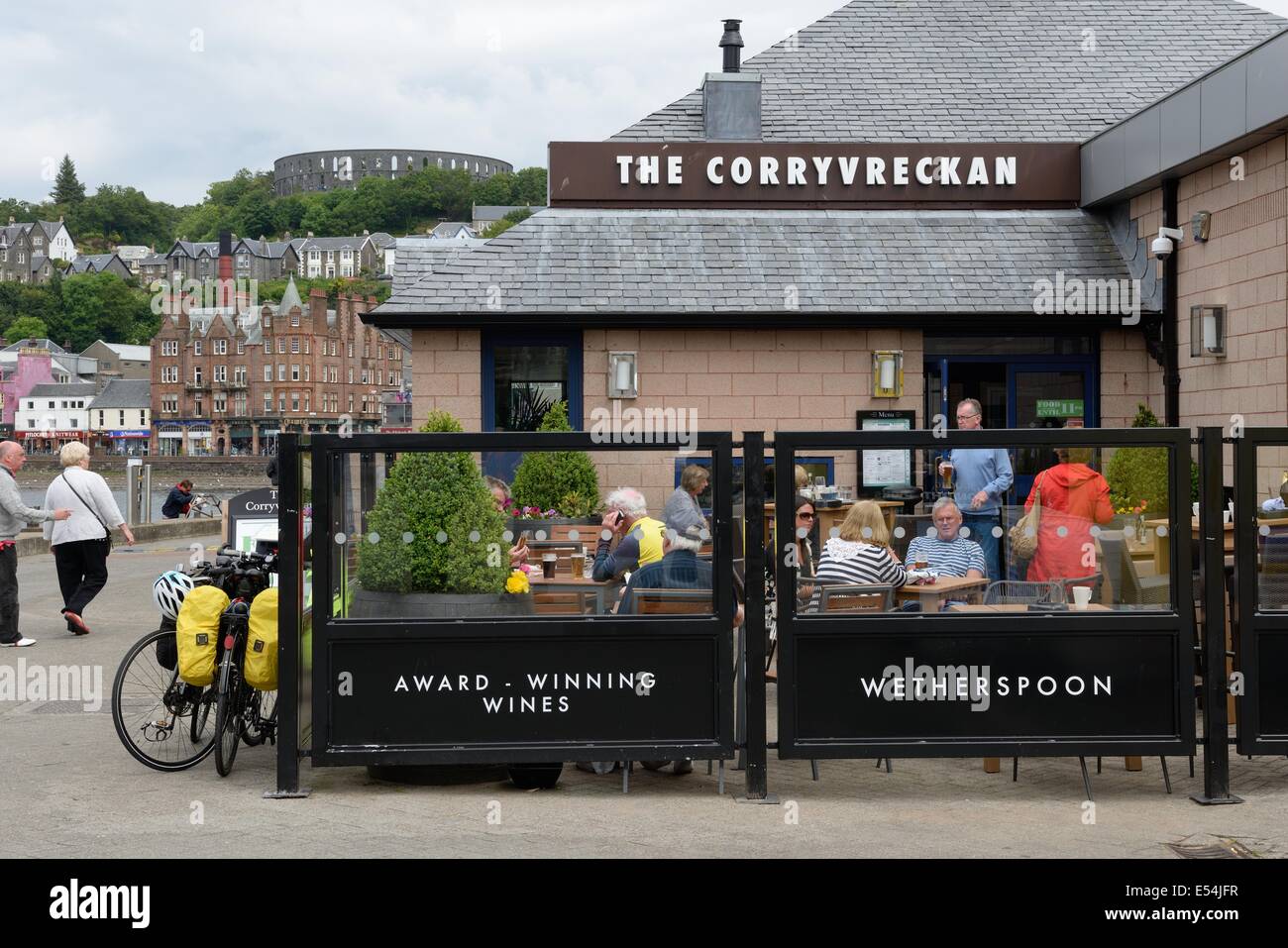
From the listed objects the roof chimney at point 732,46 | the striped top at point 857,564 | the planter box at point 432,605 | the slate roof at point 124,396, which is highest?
the slate roof at point 124,396

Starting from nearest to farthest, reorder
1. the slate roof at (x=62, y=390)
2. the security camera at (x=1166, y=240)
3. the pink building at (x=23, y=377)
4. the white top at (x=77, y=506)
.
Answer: the white top at (x=77, y=506) < the security camera at (x=1166, y=240) < the slate roof at (x=62, y=390) < the pink building at (x=23, y=377)

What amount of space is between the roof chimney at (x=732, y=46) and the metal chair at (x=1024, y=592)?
13153mm

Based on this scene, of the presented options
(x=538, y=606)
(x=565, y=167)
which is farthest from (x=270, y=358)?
(x=538, y=606)

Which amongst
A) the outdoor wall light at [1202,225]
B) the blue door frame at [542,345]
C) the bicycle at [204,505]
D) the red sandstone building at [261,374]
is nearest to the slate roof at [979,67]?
the blue door frame at [542,345]

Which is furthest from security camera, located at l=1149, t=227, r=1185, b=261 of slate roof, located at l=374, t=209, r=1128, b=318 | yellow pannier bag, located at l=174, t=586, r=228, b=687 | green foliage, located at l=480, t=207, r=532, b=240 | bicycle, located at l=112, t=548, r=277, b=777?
yellow pannier bag, located at l=174, t=586, r=228, b=687

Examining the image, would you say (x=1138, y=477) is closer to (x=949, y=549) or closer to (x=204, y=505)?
(x=949, y=549)

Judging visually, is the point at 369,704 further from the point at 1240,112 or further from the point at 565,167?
the point at 565,167

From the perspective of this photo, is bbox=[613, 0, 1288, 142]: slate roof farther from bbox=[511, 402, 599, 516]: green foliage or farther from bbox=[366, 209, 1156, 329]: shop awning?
bbox=[511, 402, 599, 516]: green foliage

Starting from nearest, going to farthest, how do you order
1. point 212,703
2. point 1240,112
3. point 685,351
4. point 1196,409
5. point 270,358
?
point 212,703, point 1240,112, point 1196,409, point 685,351, point 270,358

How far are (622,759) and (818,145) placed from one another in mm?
11312

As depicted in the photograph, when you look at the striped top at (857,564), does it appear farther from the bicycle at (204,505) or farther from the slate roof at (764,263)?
the bicycle at (204,505)

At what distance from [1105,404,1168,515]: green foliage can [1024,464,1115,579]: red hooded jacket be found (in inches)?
2.0

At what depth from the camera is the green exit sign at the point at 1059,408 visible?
15.7 metres

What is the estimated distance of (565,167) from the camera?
1647 centimetres
